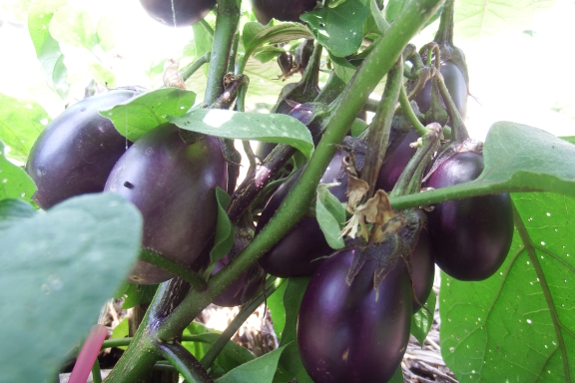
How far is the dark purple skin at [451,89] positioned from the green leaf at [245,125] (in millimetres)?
254

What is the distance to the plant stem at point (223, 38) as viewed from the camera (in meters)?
0.49

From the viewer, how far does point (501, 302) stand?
60 centimetres

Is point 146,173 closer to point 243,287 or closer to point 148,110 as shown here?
point 148,110

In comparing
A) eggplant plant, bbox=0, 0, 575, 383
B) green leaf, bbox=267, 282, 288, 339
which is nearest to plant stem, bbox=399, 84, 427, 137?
eggplant plant, bbox=0, 0, 575, 383

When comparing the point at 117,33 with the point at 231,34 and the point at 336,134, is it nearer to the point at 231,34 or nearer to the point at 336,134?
the point at 231,34

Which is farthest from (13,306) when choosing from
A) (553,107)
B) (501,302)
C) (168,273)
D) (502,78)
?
(553,107)

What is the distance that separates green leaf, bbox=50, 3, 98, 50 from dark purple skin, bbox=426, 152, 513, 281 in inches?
20.8

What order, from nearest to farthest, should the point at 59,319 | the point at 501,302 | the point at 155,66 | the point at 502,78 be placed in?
the point at 59,319 → the point at 501,302 → the point at 155,66 → the point at 502,78

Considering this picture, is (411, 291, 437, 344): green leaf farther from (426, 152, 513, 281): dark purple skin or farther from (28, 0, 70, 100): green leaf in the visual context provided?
(28, 0, 70, 100): green leaf

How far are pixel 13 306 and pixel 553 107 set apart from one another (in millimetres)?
1281

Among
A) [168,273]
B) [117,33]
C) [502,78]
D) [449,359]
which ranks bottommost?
[449,359]

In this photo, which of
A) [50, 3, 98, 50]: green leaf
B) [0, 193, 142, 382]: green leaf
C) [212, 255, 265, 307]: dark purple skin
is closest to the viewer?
[0, 193, 142, 382]: green leaf

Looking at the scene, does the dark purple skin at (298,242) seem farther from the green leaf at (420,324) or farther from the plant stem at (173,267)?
the green leaf at (420,324)

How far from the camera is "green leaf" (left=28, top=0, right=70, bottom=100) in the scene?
2.11 ft
